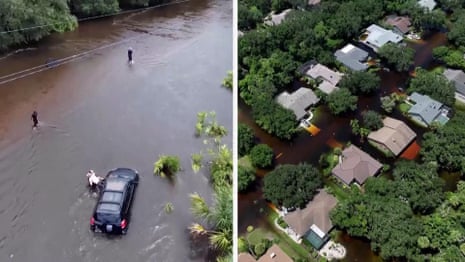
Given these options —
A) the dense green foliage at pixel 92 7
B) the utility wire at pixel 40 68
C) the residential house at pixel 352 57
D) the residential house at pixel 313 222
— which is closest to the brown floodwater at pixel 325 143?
the residential house at pixel 313 222

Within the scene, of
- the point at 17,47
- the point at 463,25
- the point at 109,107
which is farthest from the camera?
the point at 463,25

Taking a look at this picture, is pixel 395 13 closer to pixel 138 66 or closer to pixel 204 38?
pixel 204 38

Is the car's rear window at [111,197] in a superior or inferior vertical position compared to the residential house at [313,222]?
superior

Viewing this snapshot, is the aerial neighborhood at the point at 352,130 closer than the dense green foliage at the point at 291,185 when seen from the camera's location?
Yes

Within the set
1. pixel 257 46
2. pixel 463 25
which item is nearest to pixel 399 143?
pixel 257 46

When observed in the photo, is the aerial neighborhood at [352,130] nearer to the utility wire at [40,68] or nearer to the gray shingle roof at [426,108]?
the gray shingle roof at [426,108]

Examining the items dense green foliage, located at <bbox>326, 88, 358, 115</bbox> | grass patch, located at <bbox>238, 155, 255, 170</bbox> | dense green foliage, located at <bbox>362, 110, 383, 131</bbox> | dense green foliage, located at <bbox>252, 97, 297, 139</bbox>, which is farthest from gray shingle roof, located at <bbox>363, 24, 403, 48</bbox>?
grass patch, located at <bbox>238, 155, 255, 170</bbox>

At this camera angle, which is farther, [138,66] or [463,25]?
[463,25]
